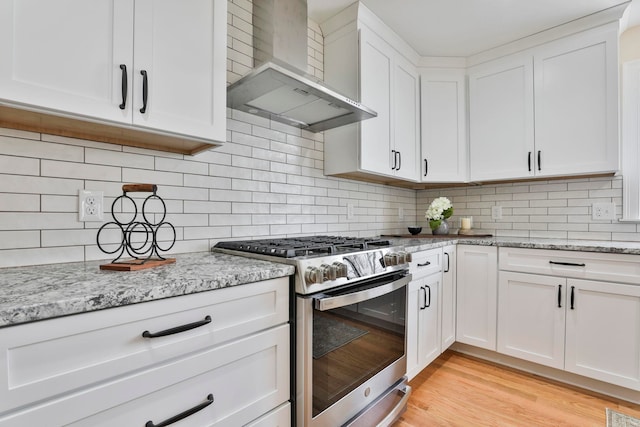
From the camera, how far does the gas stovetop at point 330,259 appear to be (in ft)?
3.93

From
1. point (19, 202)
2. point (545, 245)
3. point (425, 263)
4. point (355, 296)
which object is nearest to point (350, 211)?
point (425, 263)

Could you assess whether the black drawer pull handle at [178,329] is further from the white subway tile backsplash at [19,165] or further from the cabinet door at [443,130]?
the cabinet door at [443,130]

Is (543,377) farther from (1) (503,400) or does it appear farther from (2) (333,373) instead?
(2) (333,373)

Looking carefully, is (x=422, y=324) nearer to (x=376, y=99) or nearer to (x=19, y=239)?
(x=376, y=99)

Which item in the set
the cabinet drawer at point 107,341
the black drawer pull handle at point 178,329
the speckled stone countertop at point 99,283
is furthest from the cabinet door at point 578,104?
the black drawer pull handle at point 178,329

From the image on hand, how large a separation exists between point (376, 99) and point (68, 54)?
1738 mm

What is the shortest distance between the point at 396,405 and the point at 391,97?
2028mm

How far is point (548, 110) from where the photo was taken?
7.79ft

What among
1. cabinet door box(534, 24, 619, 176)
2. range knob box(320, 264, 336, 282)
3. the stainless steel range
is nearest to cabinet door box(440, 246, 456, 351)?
the stainless steel range

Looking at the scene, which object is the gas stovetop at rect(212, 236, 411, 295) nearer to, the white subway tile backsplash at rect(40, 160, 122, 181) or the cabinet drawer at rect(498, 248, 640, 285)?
the white subway tile backsplash at rect(40, 160, 122, 181)

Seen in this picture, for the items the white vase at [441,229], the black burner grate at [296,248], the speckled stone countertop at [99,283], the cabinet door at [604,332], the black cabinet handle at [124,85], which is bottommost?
the cabinet door at [604,332]

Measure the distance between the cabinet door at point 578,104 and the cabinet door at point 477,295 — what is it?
810 millimetres

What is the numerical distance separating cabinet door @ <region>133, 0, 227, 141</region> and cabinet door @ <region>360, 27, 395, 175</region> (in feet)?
3.38

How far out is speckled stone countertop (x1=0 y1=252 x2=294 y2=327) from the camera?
68 cm
